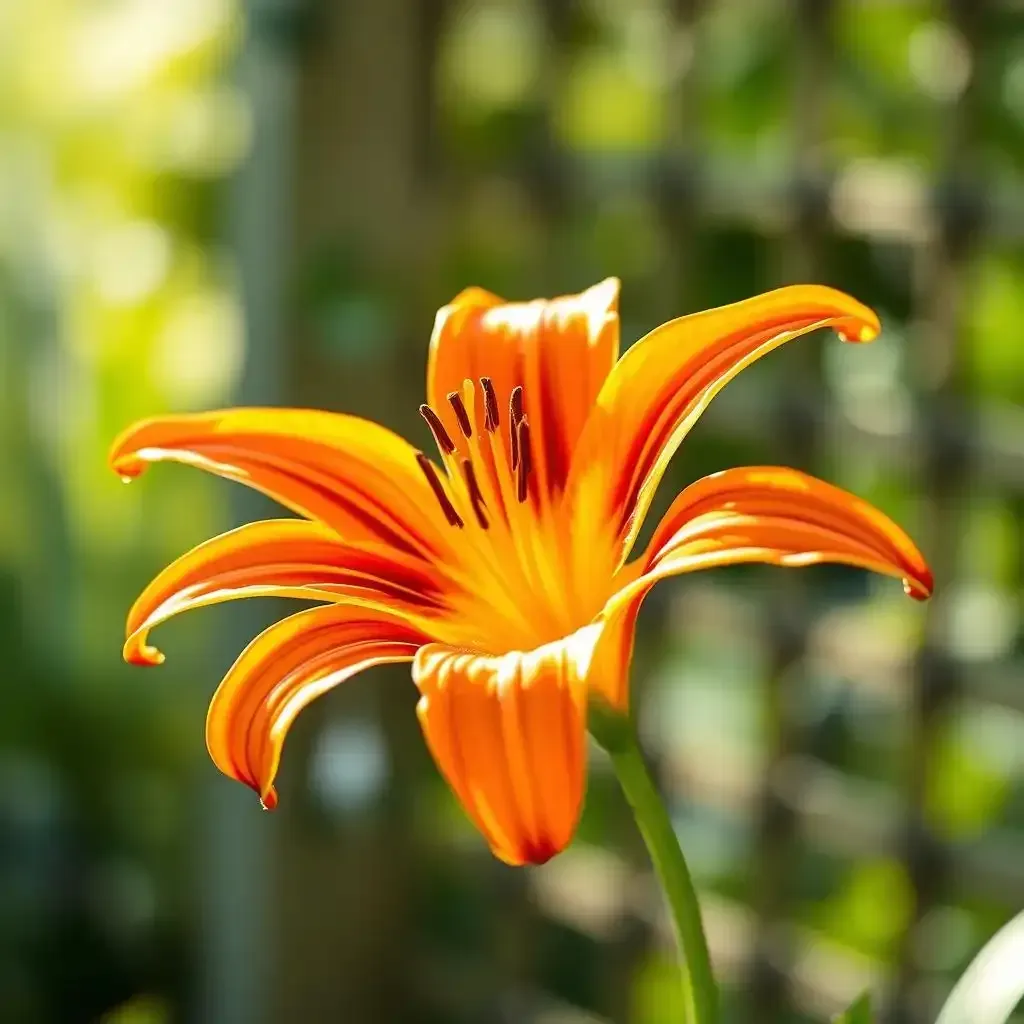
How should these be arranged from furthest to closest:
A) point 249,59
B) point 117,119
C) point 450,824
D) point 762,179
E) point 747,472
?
point 117,119
point 450,824
point 249,59
point 762,179
point 747,472

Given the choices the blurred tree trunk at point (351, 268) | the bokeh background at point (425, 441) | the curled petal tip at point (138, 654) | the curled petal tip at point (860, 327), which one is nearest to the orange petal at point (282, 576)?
the curled petal tip at point (138, 654)

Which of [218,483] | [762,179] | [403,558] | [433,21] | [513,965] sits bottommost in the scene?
[513,965]

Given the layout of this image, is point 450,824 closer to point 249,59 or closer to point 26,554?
point 26,554

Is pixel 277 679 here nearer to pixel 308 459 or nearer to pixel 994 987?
pixel 308 459

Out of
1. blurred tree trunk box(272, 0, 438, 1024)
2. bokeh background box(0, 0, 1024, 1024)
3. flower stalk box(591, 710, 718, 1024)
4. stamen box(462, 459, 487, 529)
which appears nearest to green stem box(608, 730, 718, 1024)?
flower stalk box(591, 710, 718, 1024)

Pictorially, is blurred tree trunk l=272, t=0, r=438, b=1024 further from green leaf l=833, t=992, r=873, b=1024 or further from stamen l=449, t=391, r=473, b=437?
green leaf l=833, t=992, r=873, b=1024

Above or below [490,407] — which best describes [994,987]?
below

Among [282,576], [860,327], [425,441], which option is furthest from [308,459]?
[425,441]

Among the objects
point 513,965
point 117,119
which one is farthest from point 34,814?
point 117,119
